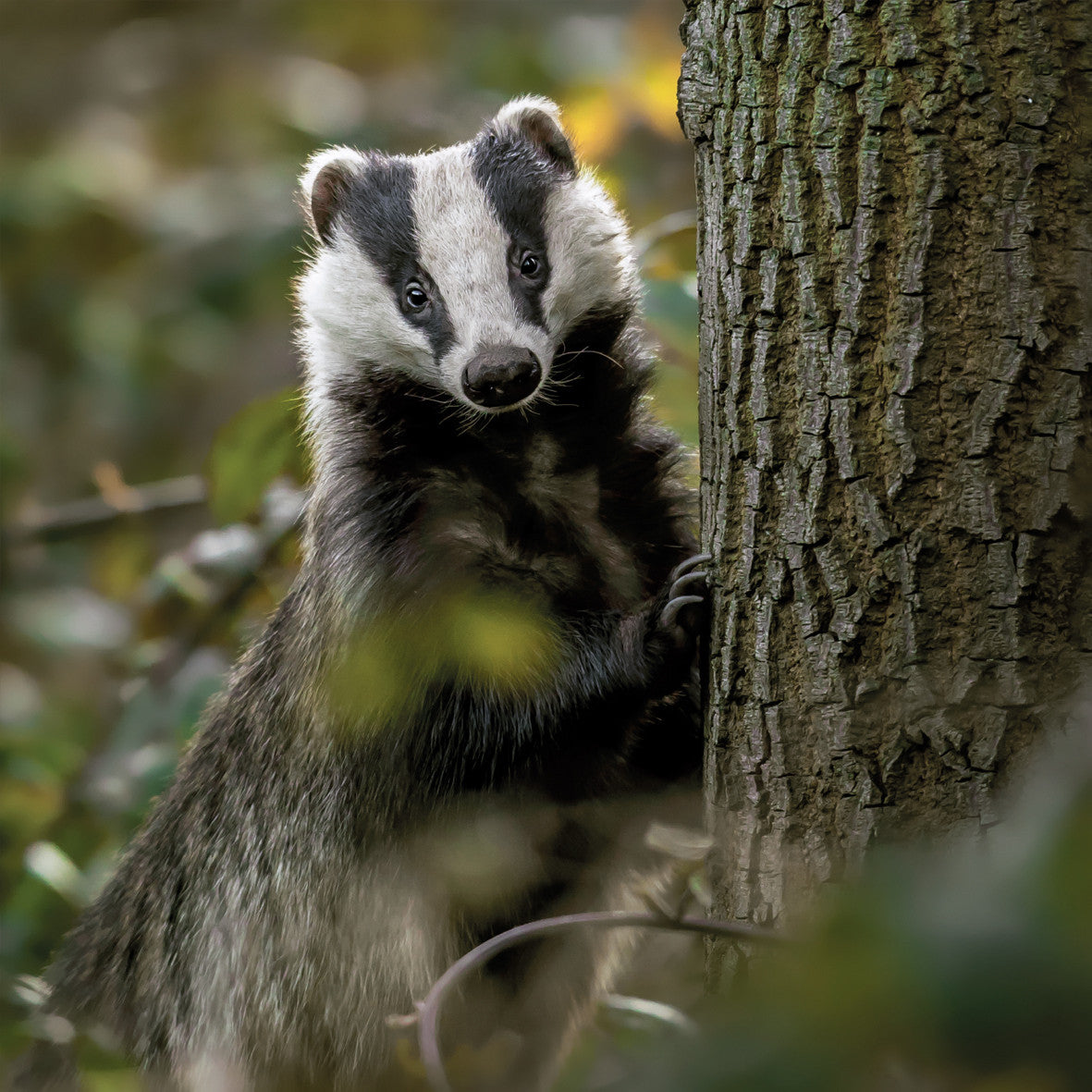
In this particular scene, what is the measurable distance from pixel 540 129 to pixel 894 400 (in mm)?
1755

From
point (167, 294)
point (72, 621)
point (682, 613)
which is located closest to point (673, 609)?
point (682, 613)

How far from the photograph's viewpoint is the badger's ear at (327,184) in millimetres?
3254

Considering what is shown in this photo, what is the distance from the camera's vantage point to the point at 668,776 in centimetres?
264

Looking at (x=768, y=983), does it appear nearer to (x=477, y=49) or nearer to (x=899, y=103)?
(x=899, y=103)

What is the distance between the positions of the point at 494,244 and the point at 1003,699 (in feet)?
5.47

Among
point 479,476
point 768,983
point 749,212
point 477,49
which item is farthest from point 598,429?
point 477,49

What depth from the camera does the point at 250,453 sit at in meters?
3.35

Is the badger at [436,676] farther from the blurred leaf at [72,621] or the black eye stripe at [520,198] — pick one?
the blurred leaf at [72,621]

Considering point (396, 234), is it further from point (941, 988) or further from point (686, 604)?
point (941, 988)

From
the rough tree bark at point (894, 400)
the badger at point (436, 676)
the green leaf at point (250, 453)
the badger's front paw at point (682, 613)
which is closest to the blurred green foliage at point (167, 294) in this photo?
the green leaf at point (250, 453)

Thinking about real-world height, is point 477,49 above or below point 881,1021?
above

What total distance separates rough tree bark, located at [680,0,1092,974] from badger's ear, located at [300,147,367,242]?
1.40 m

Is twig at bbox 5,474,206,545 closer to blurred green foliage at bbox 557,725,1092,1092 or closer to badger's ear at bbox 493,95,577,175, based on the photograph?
badger's ear at bbox 493,95,577,175

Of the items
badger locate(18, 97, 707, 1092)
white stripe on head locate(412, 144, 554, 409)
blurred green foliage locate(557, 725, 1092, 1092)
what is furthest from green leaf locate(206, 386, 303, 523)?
blurred green foliage locate(557, 725, 1092, 1092)
